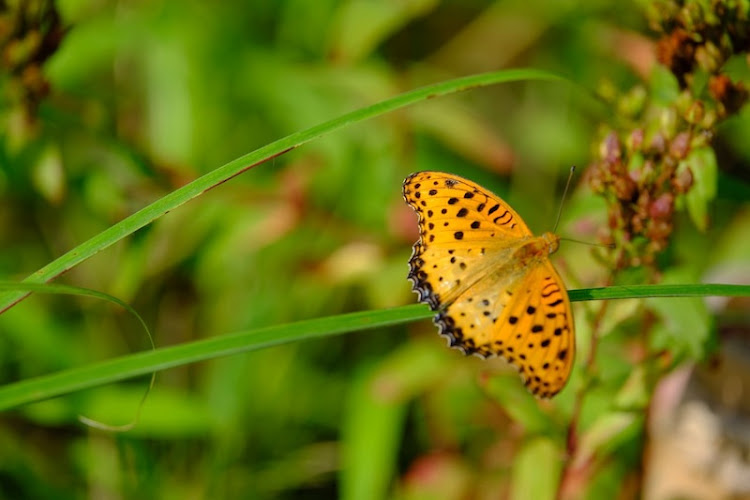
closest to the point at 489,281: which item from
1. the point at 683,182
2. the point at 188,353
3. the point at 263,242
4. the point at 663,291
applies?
the point at 663,291

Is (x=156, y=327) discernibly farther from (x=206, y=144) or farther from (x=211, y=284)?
(x=206, y=144)

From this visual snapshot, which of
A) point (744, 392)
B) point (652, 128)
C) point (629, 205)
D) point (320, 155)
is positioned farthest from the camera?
point (320, 155)

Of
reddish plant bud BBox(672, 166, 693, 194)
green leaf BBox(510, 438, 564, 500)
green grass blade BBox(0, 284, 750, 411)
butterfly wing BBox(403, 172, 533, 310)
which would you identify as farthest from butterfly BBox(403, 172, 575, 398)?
green leaf BBox(510, 438, 564, 500)

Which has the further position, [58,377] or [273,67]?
[273,67]

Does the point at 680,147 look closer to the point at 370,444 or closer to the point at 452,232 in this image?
the point at 452,232

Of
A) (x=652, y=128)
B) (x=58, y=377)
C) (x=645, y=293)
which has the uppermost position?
(x=652, y=128)

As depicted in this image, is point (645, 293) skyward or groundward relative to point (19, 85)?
groundward

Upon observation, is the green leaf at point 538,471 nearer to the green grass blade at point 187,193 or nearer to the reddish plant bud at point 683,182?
the reddish plant bud at point 683,182

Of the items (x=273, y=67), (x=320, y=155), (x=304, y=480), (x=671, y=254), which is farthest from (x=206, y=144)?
(x=671, y=254)
